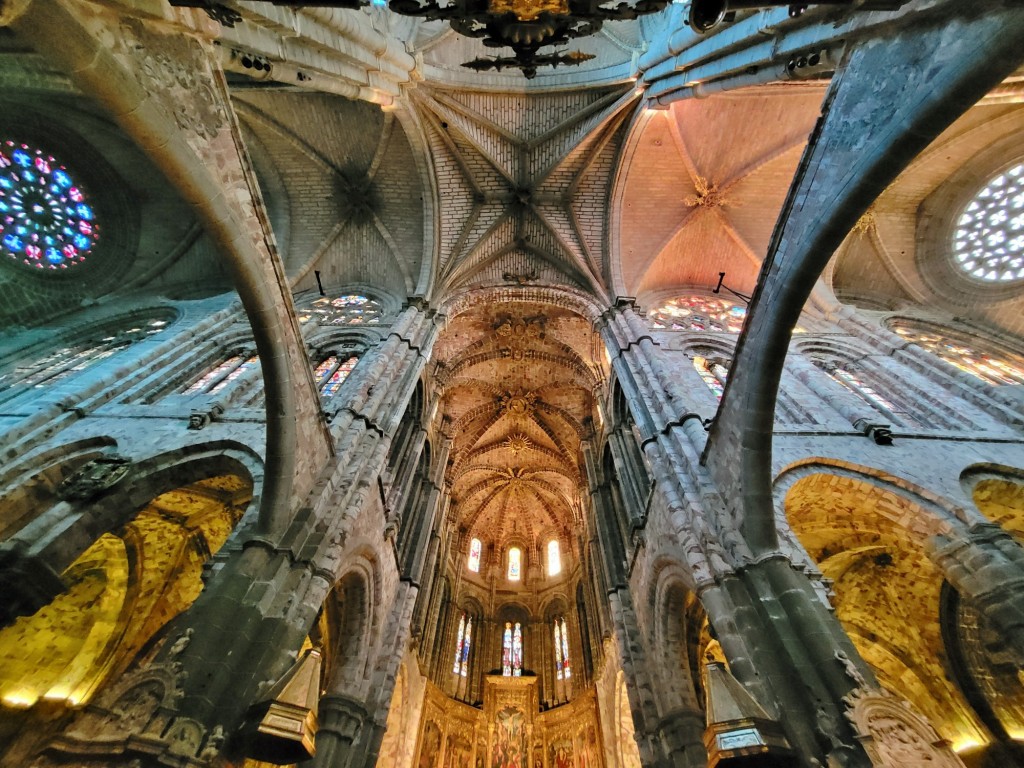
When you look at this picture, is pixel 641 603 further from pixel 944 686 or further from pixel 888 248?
pixel 888 248

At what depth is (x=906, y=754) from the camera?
3.97 m

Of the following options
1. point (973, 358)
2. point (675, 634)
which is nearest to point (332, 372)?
point (675, 634)

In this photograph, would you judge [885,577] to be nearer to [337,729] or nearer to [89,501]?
[337,729]

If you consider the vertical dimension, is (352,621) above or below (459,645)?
below

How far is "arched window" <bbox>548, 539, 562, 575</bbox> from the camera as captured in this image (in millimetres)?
20500

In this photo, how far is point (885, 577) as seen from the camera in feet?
30.6

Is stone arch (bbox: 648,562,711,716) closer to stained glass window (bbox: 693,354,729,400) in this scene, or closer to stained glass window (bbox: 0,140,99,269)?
stained glass window (bbox: 693,354,729,400)

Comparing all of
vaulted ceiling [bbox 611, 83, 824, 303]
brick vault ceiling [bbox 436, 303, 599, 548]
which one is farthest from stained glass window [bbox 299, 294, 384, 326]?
vaulted ceiling [bbox 611, 83, 824, 303]

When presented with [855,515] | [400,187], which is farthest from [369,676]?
[400,187]

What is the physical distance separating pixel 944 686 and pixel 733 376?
8.09 metres

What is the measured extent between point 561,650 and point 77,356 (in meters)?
17.9

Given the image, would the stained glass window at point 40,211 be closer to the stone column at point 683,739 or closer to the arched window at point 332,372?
the arched window at point 332,372

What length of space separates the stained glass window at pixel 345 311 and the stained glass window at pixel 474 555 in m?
11.4

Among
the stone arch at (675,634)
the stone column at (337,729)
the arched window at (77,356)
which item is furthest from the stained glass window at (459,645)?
the arched window at (77,356)
